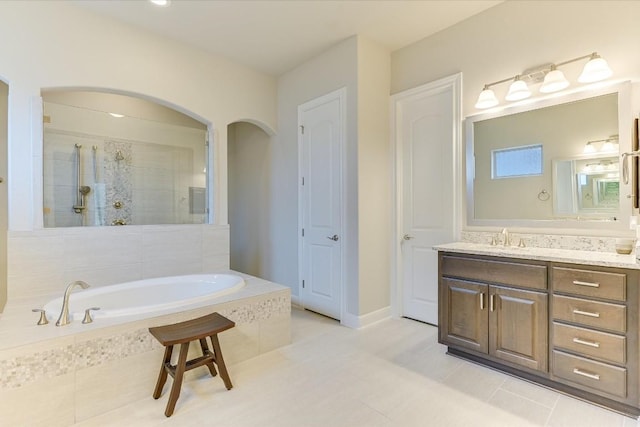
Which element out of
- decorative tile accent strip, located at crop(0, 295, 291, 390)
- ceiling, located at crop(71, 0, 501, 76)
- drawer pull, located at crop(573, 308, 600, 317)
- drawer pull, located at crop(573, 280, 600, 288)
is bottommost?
decorative tile accent strip, located at crop(0, 295, 291, 390)

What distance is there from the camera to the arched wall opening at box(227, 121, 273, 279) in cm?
429

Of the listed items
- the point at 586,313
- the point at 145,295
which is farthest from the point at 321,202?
the point at 586,313

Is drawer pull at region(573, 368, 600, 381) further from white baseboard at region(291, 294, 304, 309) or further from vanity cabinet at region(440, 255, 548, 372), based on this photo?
white baseboard at region(291, 294, 304, 309)

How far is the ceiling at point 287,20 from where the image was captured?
2.64 meters

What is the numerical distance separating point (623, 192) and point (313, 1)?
2630 mm

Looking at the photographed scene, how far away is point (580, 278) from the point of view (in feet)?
6.08

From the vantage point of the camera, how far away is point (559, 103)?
234 centimetres

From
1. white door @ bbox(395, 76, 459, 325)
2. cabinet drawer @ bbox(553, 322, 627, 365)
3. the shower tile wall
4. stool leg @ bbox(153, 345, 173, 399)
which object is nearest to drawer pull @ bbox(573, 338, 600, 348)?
cabinet drawer @ bbox(553, 322, 627, 365)

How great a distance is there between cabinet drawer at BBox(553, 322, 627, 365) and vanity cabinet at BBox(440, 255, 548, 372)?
80mm

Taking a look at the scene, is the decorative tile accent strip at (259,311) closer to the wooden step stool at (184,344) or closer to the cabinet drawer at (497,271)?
the wooden step stool at (184,344)

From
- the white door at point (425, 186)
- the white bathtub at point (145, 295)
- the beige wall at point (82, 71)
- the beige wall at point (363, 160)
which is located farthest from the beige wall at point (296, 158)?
the white bathtub at point (145, 295)

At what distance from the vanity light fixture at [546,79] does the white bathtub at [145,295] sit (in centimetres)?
260

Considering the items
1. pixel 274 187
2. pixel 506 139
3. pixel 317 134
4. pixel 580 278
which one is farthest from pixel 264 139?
pixel 580 278

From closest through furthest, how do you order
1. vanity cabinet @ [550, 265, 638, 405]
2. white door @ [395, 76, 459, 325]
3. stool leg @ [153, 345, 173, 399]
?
vanity cabinet @ [550, 265, 638, 405] → stool leg @ [153, 345, 173, 399] → white door @ [395, 76, 459, 325]
